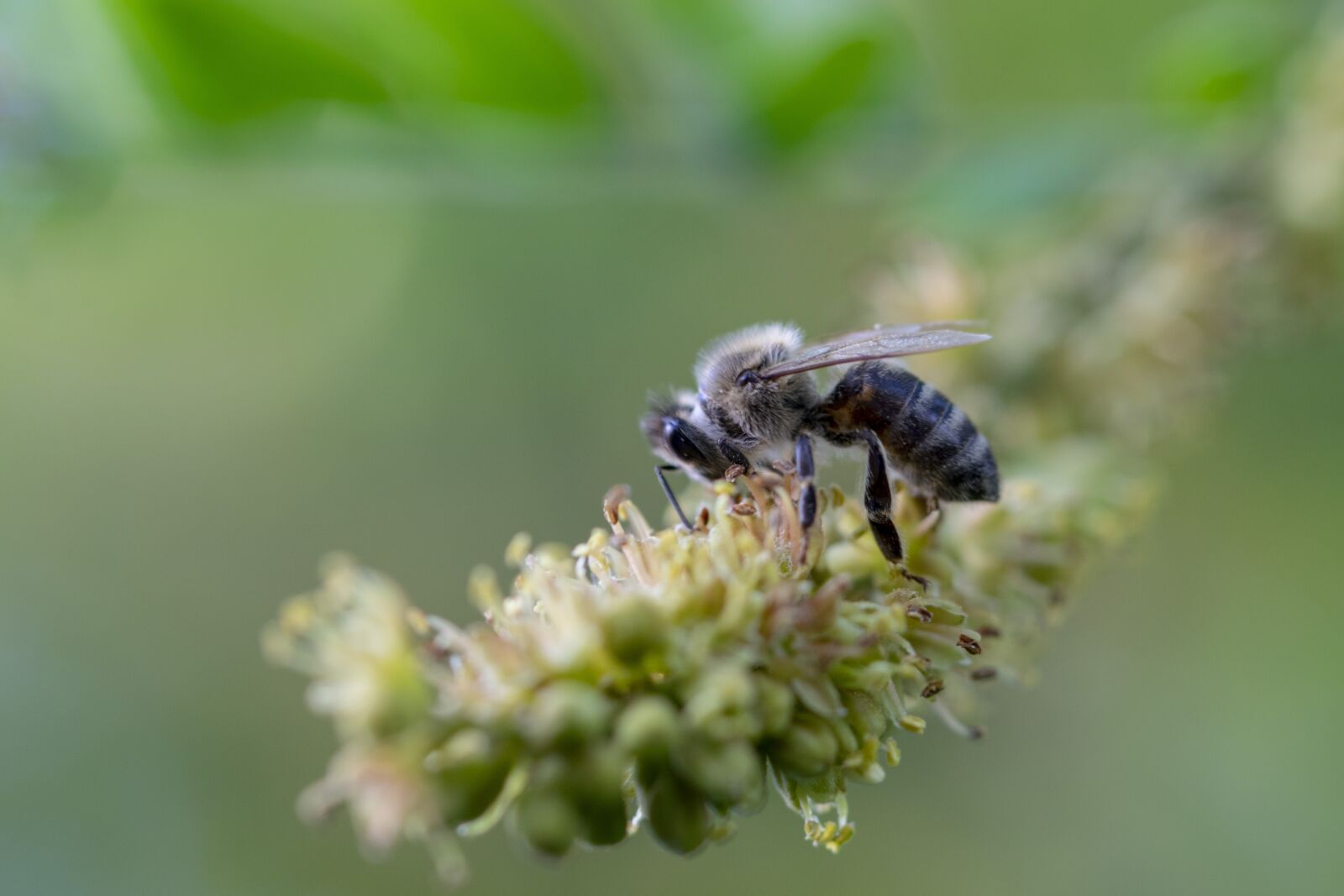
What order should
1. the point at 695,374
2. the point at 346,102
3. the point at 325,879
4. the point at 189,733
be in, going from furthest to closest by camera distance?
the point at 189,733
the point at 325,879
the point at 346,102
the point at 695,374

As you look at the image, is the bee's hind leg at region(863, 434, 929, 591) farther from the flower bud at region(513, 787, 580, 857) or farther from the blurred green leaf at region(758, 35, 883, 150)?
the blurred green leaf at region(758, 35, 883, 150)

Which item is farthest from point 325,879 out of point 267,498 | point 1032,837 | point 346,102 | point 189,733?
point 346,102

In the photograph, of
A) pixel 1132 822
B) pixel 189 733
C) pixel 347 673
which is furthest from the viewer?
pixel 189 733

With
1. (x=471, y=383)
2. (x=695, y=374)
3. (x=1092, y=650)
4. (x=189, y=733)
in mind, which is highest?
(x=471, y=383)

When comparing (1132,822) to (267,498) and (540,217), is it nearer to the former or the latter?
(540,217)

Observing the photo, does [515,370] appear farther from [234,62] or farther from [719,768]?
[719,768]

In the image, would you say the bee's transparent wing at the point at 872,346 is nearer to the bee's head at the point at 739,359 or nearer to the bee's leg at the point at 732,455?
the bee's head at the point at 739,359

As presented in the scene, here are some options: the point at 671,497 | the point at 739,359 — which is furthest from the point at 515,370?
the point at 671,497
